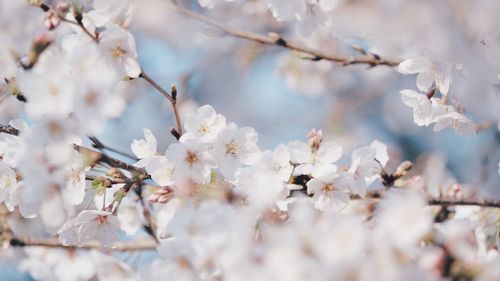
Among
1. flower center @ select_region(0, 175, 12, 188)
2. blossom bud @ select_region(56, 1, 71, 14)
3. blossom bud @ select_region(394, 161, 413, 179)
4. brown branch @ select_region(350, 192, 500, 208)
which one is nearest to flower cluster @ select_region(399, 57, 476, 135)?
blossom bud @ select_region(394, 161, 413, 179)

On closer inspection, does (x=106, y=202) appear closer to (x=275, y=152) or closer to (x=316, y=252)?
(x=275, y=152)

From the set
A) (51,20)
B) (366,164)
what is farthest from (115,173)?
(366,164)

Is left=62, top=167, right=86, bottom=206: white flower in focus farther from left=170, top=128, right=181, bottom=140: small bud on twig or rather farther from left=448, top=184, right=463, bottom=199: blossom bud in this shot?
left=448, top=184, right=463, bottom=199: blossom bud

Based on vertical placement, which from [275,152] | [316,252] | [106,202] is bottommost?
[106,202]

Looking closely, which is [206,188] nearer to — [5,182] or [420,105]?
[5,182]

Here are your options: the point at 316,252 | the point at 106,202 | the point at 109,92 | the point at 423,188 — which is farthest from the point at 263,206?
the point at 423,188

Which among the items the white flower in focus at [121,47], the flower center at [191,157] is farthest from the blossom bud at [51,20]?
the flower center at [191,157]
